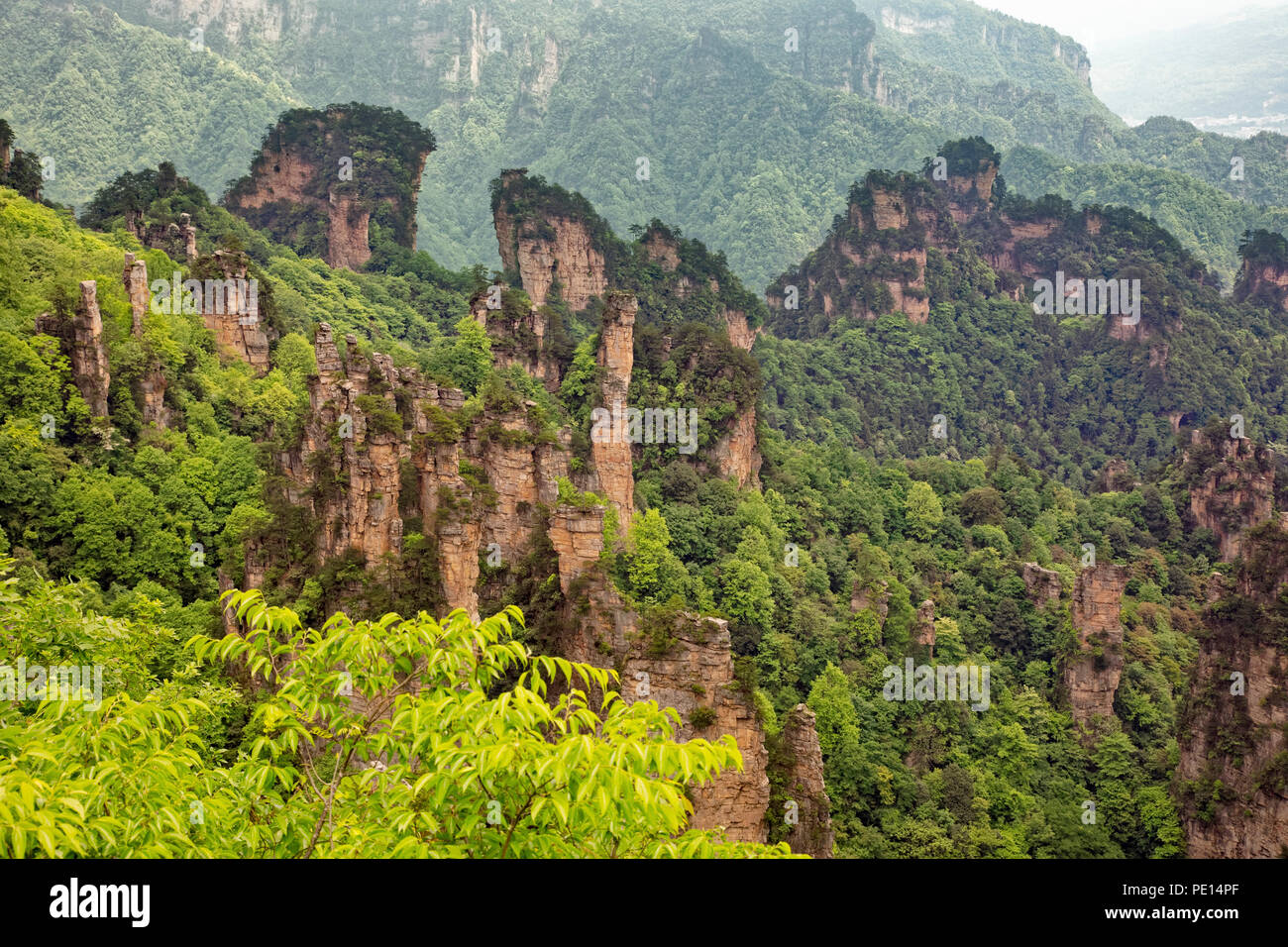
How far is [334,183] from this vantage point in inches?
2899

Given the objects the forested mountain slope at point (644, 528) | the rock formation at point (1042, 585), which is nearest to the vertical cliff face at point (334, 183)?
the forested mountain slope at point (644, 528)

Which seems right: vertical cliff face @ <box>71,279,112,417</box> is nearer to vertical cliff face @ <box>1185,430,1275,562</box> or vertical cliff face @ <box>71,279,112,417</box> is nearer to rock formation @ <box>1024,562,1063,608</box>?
rock formation @ <box>1024,562,1063,608</box>

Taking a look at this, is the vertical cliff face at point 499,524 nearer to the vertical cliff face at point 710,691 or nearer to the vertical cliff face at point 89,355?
the vertical cliff face at point 710,691

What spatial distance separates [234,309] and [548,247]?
95.5 ft

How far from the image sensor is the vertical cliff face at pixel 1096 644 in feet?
141

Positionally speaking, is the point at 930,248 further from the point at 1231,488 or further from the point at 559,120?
the point at 559,120

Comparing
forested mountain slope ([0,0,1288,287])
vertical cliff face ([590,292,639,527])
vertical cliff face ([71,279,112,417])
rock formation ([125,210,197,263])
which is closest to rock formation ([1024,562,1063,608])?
vertical cliff face ([590,292,639,527])

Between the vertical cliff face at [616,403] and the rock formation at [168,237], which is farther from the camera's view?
the rock formation at [168,237]

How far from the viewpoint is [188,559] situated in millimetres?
33500

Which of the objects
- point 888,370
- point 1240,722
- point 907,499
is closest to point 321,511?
point 1240,722

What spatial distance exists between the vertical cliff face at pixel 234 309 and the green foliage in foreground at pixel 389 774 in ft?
116

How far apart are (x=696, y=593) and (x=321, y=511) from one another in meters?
14.8

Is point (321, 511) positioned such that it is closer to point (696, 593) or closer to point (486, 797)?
point (696, 593)

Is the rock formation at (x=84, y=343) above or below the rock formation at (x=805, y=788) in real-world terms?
above
